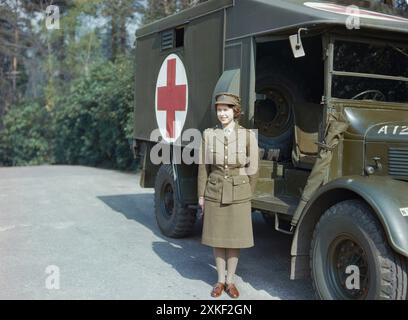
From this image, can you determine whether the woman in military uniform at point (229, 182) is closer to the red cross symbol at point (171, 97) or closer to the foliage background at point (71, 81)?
the red cross symbol at point (171, 97)

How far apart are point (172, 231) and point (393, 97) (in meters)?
3.03

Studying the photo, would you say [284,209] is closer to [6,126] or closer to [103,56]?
[6,126]

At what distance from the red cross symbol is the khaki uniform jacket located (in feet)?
5.75

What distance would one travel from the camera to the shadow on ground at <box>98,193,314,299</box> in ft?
15.7

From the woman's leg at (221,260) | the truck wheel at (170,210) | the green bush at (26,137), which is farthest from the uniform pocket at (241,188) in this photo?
the green bush at (26,137)

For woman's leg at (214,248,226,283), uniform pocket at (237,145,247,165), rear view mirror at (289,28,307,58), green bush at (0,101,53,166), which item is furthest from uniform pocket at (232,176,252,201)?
green bush at (0,101,53,166)

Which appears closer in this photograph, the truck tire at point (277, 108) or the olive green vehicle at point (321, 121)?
the olive green vehicle at point (321, 121)

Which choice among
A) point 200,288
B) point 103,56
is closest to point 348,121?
point 200,288

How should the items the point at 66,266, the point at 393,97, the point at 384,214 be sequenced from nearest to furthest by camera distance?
the point at 384,214, the point at 393,97, the point at 66,266

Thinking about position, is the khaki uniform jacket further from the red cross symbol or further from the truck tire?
the red cross symbol

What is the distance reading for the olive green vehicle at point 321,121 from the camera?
3.63 metres

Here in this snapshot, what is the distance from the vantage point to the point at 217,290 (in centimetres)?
440
